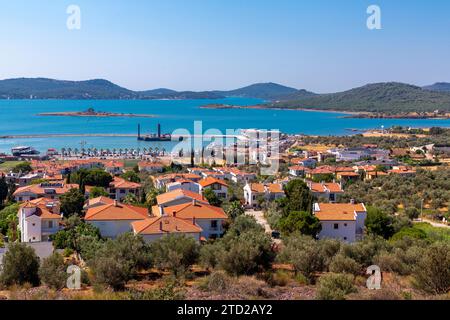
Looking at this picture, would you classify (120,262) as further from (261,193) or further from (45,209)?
(261,193)

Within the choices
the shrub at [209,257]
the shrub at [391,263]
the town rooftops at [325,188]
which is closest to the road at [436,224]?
the town rooftops at [325,188]

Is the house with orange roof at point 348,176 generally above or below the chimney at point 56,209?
below

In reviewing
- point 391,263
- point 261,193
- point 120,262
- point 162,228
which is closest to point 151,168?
point 261,193

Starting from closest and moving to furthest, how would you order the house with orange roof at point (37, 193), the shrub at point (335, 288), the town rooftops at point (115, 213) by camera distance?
the shrub at point (335, 288) < the town rooftops at point (115, 213) < the house with orange roof at point (37, 193)

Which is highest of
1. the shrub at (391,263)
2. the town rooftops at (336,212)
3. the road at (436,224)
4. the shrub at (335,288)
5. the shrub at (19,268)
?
the shrub at (335,288)

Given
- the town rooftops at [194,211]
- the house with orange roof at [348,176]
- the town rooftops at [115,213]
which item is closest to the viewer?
the town rooftops at [115,213]

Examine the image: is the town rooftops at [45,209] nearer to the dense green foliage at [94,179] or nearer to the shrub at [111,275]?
the dense green foliage at [94,179]
